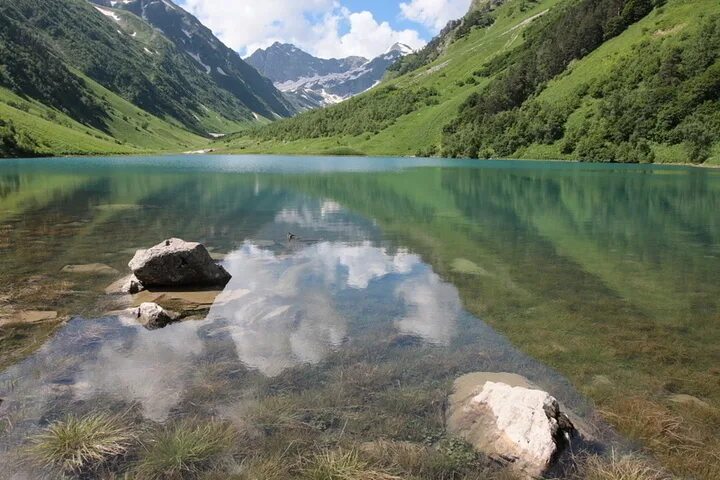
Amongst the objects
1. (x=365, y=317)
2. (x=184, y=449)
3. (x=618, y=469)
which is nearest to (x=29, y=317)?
(x=184, y=449)

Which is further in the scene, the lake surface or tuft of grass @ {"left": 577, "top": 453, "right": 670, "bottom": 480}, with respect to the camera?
the lake surface

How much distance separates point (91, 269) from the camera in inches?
803

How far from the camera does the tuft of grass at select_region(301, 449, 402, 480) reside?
7.50 meters

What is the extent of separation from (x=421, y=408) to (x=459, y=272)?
38.7ft

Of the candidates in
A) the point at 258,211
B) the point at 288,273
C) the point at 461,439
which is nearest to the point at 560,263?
the point at 288,273

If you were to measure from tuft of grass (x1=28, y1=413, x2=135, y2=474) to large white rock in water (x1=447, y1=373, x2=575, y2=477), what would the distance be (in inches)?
230

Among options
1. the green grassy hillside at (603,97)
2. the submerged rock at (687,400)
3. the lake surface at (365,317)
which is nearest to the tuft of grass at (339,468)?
the lake surface at (365,317)

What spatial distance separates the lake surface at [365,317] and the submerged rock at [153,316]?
0.40 m

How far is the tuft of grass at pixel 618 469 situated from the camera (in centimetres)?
752

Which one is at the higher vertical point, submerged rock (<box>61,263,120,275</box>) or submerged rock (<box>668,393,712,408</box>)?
submerged rock (<box>61,263,120,275</box>)

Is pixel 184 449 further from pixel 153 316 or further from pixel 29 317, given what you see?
pixel 29 317

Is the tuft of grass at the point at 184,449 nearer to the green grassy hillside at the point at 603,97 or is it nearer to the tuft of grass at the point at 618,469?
the tuft of grass at the point at 618,469

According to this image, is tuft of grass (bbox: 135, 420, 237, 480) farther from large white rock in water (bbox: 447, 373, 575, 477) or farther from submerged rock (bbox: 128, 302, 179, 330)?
submerged rock (bbox: 128, 302, 179, 330)

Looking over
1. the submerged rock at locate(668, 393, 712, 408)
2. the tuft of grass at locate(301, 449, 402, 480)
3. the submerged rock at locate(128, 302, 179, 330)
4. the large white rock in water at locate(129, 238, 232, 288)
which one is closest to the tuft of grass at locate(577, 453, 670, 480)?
the submerged rock at locate(668, 393, 712, 408)
